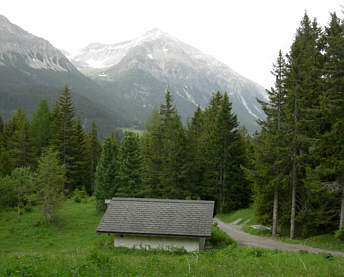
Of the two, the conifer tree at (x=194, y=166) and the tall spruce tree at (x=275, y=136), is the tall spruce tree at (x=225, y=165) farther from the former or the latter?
the tall spruce tree at (x=275, y=136)

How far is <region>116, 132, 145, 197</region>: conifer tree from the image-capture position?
3697cm

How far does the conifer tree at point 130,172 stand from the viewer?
36969mm

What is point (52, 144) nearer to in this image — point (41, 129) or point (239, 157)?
point (41, 129)

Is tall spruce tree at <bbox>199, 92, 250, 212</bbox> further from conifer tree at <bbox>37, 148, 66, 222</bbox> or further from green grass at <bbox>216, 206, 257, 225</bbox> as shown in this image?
conifer tree at <bbox>37, 148, 66, 222</bbox>

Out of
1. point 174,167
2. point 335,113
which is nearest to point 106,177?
point 174,167

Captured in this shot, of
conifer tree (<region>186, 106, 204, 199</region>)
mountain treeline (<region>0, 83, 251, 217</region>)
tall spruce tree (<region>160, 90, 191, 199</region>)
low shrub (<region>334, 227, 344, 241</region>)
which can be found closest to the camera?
low shrub (<region>334, 227, 344, 241</region>)

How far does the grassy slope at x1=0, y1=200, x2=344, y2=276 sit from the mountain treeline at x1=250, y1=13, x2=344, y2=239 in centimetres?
808

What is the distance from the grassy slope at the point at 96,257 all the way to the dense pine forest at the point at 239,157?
3172mm

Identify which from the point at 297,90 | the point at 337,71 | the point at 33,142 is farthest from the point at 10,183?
the point at 337,71

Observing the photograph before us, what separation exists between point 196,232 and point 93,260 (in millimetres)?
12133

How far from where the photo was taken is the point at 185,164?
4047cm

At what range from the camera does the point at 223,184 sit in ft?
138

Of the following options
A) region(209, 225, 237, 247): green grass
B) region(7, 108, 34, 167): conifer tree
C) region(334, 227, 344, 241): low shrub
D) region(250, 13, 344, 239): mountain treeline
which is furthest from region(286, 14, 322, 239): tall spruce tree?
region(7, 108, 34, 167): conifer tree

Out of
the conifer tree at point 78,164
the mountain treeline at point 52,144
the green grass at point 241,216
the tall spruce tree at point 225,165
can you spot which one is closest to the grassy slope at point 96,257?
the conifer tree at point 78,164
